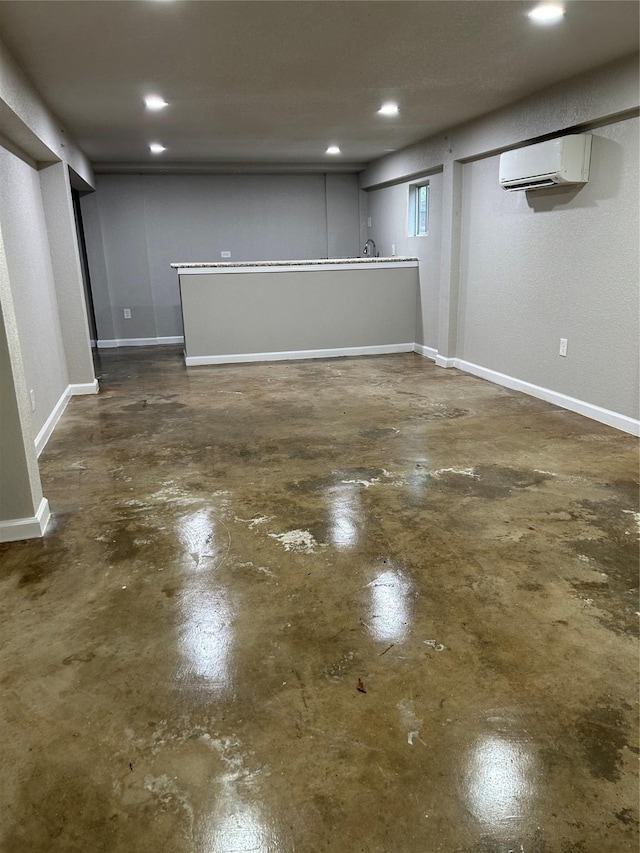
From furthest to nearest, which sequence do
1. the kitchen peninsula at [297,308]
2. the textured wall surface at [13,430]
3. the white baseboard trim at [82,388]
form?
the kitchen peninsula at [297,308]
the white baseboard trim at [82,388]
the textured wall surface at [13,430]

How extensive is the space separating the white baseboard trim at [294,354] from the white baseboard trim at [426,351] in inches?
3.5

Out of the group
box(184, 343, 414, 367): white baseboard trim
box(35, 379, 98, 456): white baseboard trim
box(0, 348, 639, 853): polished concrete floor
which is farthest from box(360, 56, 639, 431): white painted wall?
box(35, 379, 98, 456): white baseboard trim

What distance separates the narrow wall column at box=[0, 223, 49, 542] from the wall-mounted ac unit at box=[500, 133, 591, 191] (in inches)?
139

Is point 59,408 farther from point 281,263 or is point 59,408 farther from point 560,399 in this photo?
point 560,399

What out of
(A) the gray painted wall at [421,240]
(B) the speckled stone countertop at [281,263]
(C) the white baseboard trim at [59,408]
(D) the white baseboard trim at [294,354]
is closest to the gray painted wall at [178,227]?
(A) the gray painted wall at [421,240]

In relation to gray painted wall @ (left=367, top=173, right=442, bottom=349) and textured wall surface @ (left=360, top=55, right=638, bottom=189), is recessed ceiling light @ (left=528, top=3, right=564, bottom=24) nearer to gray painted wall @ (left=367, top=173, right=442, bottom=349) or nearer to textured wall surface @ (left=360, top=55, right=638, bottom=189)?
textured wall surface @ (left=360, top=55, right=638, bottom=189)

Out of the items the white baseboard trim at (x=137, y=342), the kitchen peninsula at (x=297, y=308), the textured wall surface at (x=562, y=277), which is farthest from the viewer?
the white baseboard trim at (x=137, y=342)

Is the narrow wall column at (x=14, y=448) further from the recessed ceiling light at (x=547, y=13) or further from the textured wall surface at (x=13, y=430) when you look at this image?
the recessed ceiling light at (x=547, y=13)

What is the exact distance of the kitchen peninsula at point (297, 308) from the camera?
21.4ft

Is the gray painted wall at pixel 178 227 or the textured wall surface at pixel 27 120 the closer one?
the textured wall surface at pixel 27 120

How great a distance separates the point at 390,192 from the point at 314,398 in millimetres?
4034

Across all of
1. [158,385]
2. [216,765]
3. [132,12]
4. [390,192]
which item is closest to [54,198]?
[158,385]

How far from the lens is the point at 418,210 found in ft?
23.3

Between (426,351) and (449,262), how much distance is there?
48.7 inches
